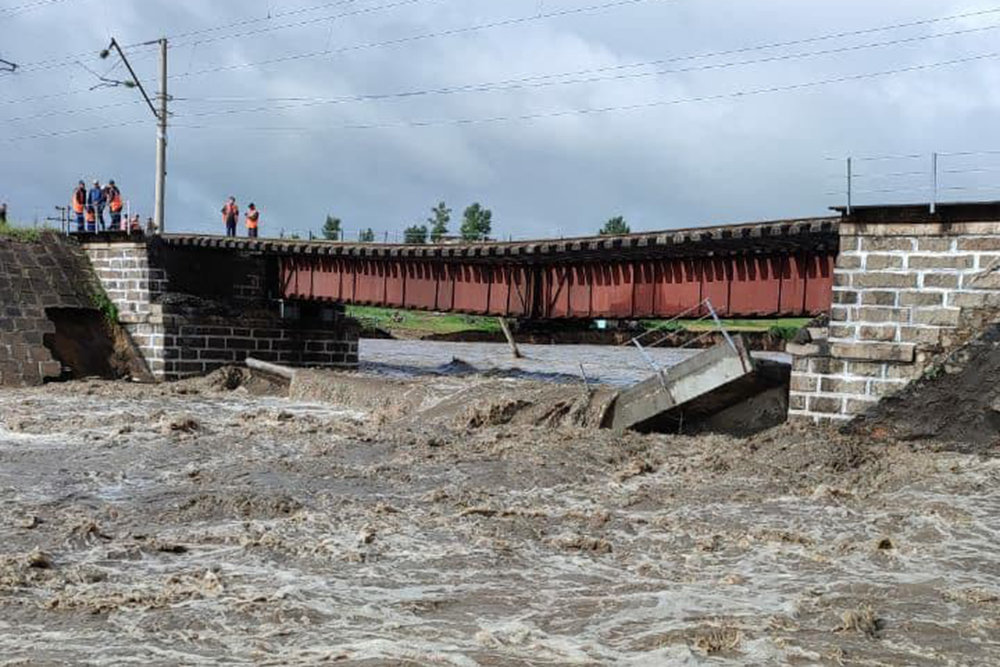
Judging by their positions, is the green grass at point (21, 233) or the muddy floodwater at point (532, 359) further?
the muddy floodwater at point (532, 359)

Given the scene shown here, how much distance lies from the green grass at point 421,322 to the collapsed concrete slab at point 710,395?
132 ft

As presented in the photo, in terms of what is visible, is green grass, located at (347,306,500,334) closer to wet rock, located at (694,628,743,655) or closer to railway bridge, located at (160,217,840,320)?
railway bridge, located at (160,217,840,320)

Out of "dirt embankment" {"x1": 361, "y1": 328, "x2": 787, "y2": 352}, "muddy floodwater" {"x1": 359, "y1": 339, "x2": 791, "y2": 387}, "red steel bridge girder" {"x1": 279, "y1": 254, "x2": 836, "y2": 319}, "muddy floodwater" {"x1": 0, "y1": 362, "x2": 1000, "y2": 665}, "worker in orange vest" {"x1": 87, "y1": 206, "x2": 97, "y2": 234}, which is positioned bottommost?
"muddy floodwater" {"x1": 0, "y1": 362, "x2": 1000, "y2": 665}

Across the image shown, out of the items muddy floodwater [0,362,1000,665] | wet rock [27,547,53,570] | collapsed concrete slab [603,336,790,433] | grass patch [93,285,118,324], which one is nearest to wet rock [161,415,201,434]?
muddy floodwater [0,362,1000,665]

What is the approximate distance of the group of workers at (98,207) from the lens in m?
32.1

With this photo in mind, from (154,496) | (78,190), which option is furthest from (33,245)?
(154,496)

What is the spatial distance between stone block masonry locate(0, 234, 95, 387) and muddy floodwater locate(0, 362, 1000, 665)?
28.3 feet

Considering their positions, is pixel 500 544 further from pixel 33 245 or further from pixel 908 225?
pixel 33 245

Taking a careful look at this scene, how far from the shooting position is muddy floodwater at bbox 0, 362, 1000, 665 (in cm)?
718

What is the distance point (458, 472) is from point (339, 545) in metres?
4.49

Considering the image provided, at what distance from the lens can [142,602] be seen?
25.8 feet

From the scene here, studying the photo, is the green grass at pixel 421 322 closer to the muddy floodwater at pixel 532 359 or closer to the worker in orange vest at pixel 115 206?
the muddy floodwater at pixel 532 359

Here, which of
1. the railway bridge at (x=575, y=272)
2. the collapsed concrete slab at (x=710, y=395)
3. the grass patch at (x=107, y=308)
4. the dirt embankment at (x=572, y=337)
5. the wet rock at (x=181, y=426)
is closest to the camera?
the collapsed concrete slab at (x=710, y=395)

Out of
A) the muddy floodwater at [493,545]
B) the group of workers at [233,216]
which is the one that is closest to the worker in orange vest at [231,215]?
the group of workers at [233,216]
